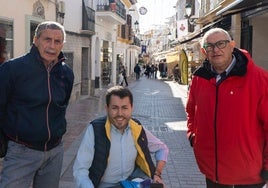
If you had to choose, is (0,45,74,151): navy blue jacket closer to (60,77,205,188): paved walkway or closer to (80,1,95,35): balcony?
(60,77,205,188): paved walkway

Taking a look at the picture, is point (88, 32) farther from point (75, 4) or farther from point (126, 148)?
point (126, 148)

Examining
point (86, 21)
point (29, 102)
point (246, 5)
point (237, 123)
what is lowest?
point (237, 123)

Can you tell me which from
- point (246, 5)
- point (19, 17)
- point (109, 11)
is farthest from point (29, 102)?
point (109, 11)

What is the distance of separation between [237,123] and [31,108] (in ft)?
4.94

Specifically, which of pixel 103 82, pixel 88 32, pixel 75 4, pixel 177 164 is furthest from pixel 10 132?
pixel 103 82

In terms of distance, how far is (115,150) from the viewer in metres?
3.26

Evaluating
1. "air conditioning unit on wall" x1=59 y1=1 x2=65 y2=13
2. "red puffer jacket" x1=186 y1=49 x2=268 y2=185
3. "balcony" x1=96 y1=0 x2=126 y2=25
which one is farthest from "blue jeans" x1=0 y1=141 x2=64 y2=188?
"balcony" x1=96 y1=0 x2=126 y2=25

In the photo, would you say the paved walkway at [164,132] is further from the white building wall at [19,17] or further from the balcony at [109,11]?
the balcony at [109,11]

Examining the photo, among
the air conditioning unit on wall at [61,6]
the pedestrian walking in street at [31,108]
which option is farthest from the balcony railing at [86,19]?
the pedestrian walking in street at [31,108]

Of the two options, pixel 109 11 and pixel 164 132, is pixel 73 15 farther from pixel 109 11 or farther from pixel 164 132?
pixel 164 132

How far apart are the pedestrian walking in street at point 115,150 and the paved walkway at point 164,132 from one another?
2.89 metres

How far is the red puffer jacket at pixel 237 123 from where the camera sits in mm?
3398

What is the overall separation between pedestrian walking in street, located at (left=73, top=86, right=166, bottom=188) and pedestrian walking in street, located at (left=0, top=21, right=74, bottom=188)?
376 millimetres

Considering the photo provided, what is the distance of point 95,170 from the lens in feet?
10.6
